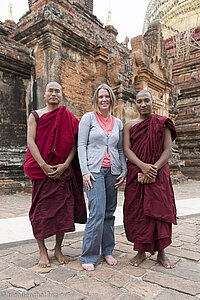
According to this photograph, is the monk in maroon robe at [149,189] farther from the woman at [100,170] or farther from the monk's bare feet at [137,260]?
the woman at [100,170]

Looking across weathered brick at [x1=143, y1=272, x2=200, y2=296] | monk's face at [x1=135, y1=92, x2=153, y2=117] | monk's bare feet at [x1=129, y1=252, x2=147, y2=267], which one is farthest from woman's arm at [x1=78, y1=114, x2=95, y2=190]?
weathered brick at [x1=143, y1=272, x2=200, y2=296]

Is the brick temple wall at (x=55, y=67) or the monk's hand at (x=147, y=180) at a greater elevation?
the brick temple wall at (x=55, y=67)

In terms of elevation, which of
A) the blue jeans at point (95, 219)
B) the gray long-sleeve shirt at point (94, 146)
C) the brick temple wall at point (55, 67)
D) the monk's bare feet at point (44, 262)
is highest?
the brick temple wall at point (55, 67)

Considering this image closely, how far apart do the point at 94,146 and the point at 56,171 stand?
456 mm

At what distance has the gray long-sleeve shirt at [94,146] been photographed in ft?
8.10

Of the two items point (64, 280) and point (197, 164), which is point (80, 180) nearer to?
point (64, 280)

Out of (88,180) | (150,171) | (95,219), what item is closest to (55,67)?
(88,180)

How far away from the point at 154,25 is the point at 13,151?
300 inches

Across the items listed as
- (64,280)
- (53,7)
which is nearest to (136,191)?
(64,280)

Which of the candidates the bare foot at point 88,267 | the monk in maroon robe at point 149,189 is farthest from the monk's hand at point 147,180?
the bare foot at point 88,267

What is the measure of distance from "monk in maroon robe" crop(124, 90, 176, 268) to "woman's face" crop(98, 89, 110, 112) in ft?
1.20

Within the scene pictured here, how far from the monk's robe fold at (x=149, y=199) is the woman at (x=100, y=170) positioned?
172 millimetres

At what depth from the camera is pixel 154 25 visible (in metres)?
10.1

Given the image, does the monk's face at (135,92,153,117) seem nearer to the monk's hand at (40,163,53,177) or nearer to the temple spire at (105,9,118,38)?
the monk's hand at (40,163,53,177)
